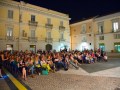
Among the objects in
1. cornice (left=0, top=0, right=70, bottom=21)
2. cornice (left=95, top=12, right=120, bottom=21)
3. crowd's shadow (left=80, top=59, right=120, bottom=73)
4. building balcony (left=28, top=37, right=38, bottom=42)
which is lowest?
crowd's shadow (left=80, top=59, right=120, bottom=73)

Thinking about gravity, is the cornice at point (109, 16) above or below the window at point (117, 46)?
above

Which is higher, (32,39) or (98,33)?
(98,33)

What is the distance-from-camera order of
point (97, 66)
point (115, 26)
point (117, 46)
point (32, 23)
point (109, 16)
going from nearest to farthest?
1. point (97, 66)
2. point (32, 23)
3. point (117, 46)
4. point (115, 26)
5. point (109, 16)

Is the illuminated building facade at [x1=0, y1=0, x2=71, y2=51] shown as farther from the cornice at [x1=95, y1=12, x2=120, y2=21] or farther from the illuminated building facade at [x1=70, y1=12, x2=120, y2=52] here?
the cornice at [x1=95, y1=12, x2=120, y2=21]

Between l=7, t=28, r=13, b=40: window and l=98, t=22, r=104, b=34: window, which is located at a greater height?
l=98, t=22, r=104, b=34: window

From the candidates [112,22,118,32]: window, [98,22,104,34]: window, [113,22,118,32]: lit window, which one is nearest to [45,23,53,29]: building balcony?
[98,22,104,34]: window

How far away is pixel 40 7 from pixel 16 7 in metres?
5.57

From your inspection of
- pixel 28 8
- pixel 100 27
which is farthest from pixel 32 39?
pixel 100 27

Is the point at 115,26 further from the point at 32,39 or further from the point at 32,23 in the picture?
the point at 32,39

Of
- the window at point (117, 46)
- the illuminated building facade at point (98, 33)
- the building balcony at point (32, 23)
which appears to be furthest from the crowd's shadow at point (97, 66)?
the illuminated building facade at point (98, 33)

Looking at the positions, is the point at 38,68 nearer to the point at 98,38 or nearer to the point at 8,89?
the point at 8,89

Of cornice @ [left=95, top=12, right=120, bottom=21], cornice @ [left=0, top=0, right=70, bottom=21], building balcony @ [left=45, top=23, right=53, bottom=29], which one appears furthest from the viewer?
building balcony @ [left=45, top=23, right=53, bottom=29]

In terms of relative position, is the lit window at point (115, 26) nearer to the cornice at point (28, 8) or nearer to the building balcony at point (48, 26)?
the cornice at point (28, 8)

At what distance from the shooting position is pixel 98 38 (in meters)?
34.2
